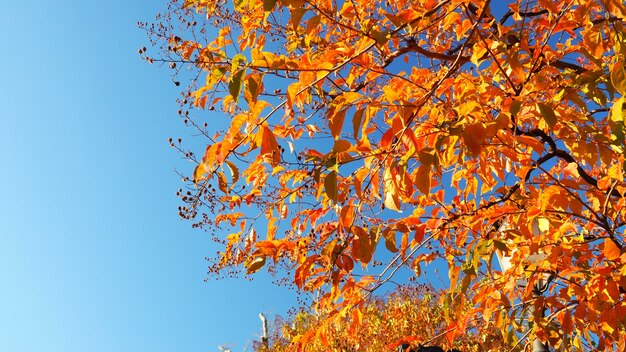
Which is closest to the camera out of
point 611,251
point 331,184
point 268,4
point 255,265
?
point 268,4

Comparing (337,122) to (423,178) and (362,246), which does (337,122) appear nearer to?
(423,178)

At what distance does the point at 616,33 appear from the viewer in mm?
1608

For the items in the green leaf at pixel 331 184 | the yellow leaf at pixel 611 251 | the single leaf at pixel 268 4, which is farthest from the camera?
the yellow leaf at pixel 611 251

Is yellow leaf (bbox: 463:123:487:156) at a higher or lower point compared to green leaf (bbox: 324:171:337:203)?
higher

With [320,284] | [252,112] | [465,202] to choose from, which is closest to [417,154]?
[252,112]

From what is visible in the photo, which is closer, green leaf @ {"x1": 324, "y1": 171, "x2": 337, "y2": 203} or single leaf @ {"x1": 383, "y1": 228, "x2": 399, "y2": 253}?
green leaf @ {"x1": 324, "y1": 171, "x2": 337, "y2": 203}

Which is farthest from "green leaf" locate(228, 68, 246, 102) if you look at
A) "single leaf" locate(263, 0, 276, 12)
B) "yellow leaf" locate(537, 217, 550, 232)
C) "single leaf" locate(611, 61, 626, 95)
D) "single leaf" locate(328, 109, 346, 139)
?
"yellow leaf" locate(537, 217, 550, 232)

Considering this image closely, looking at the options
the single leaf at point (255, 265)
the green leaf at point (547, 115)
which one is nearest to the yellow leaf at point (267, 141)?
the single leaf at point (255, 265)

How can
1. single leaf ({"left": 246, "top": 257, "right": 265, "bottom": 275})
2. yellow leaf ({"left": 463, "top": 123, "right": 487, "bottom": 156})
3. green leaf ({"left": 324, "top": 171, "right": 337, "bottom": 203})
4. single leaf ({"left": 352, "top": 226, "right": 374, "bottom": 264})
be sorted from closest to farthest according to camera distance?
green leaf ({"left": 324, "top": 171, "right": 337, "bottom": 203})
yellow leaf ({"left": 463, "top": 123, "right": 487, "bottom": 156})
single leaf ({"left": 352, "top": 226, "right": 374, "bottom": 264})
single leaf ({"left": 246, "top": 257, "right": 265, "bottom": 275})

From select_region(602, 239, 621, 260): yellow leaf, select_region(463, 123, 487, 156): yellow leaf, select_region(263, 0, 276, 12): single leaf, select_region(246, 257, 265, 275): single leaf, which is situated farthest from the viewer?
select_region(602, 239, 621, 260): yellow leaf

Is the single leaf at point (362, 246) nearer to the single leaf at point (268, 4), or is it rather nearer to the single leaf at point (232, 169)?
the single leaf at point (232, 169)

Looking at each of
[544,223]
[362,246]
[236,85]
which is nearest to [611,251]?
[544,223]

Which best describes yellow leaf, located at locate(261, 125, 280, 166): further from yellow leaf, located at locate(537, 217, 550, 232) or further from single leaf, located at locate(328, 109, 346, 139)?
yellow leaf, located at locate(537, 217, 550, 232)

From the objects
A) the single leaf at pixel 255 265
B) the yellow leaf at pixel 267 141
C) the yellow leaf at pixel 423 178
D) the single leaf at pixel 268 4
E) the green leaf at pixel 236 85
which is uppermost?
the single leaf at pixel 268 4
